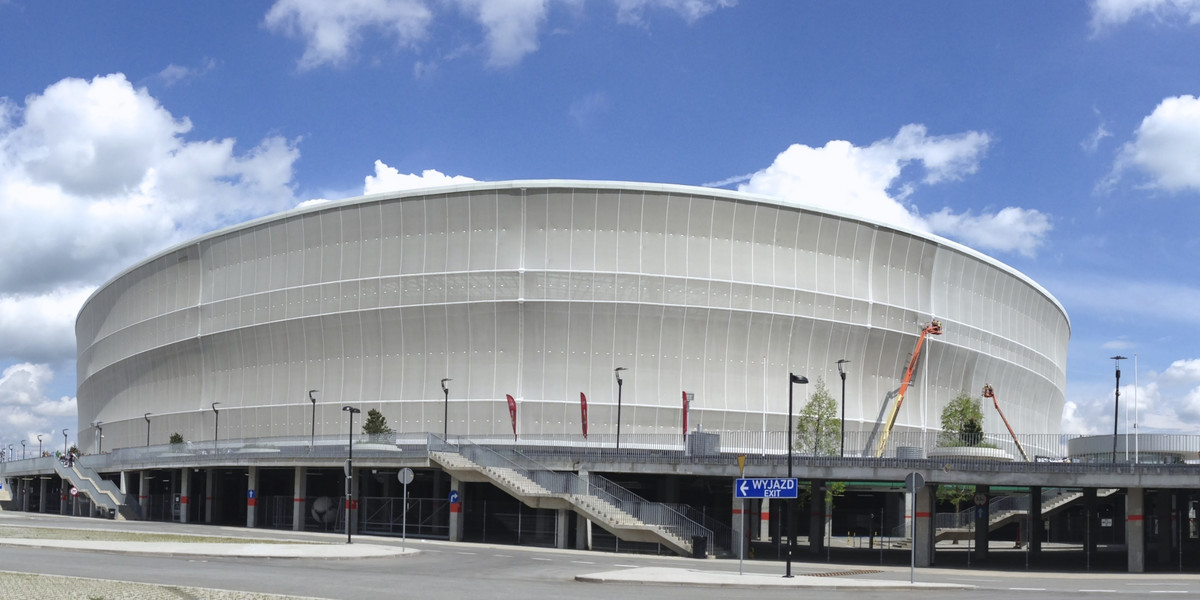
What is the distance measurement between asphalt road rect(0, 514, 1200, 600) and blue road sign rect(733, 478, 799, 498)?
3.27 meters

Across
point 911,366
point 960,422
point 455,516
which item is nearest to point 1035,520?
point 960,422

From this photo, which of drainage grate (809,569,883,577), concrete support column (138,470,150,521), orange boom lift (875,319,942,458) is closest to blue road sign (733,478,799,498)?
drainage grate (809,569,883,577)

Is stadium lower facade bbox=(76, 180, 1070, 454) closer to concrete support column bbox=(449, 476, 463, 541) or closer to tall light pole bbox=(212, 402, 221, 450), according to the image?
tall light pole bbox=(212, 402, 221, 450)

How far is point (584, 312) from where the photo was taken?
3120 inches

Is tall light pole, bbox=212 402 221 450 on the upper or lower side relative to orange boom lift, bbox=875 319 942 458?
lower

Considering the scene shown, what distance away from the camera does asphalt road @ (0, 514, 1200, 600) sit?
26.4 metres

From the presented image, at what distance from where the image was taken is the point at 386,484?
67.8m

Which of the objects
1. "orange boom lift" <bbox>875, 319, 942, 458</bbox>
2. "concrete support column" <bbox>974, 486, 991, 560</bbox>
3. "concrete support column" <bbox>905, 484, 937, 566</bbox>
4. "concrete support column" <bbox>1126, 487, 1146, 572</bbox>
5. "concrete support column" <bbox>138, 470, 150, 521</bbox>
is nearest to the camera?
"concrete support column" <bbox>1126, 487, 1146, 572</bbox>

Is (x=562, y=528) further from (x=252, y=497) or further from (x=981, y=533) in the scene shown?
(x=252, y=497)

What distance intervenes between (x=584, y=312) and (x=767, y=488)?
4533 cm

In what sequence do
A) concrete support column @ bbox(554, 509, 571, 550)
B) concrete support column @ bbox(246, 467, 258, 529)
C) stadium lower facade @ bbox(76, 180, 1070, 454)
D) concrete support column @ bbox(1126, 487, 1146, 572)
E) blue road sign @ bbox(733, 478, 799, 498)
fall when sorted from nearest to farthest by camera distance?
blue road sign @ bbox(733, 478, 799, 498) < concrete support column @ bbox(1126, 487, 1146, 572) < concrete support column @ bbox(554, 509, 571, 550) < concrete support column @ bbox(246, 467, 258, 529) < stadium lower facade @ bbox(76, 180, 1070, 454)

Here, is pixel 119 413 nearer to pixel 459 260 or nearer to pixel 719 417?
pixel 459 260

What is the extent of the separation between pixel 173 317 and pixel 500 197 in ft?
121

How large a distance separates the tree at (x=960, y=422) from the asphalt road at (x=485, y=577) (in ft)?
91.7
